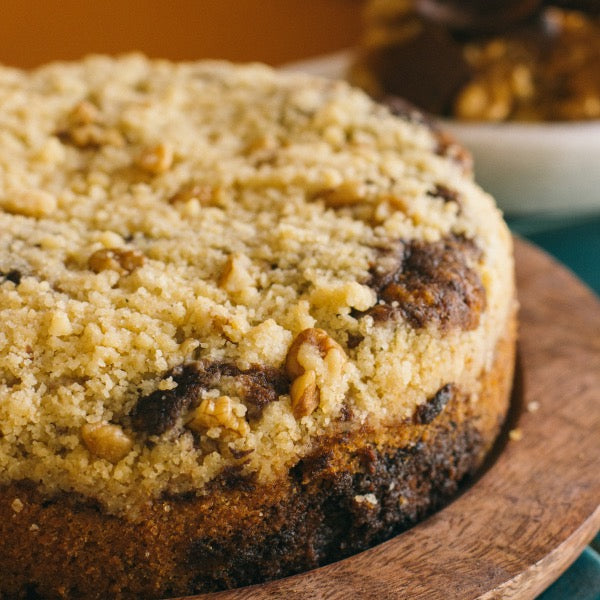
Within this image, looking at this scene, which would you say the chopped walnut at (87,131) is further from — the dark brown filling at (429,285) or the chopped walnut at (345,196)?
the dark brown filling at (429,285)

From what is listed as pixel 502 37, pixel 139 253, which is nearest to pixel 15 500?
pixel 139 253

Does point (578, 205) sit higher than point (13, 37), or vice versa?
point (578, 205)

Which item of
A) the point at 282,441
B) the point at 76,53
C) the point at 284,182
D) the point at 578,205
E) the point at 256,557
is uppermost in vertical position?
the point at 284,182

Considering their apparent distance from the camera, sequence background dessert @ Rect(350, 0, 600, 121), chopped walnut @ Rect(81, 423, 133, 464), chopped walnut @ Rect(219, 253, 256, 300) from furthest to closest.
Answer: background dessert @ Rect(350, 0, 600, 121)
chopped walnut @ Rect(219, 253, 256, 300)
chopped walnut @ Rect(81, 423, 133, 464)

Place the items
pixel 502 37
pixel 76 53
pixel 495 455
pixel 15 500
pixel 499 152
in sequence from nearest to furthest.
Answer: pixel 15 500
pixel 495 455
pixel 499 152
pixel 502 37
pixel 76 53

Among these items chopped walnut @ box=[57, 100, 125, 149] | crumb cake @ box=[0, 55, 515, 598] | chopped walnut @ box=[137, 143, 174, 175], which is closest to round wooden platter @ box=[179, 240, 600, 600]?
crumb cake @ box=[0, 55, 515, 598]

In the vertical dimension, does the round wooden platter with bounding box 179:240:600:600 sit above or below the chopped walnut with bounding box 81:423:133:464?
below

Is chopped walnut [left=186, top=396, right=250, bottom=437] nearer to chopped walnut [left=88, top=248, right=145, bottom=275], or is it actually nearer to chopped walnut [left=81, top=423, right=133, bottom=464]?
chopped walnut [left=81, top=423, right=133, bottom=464]

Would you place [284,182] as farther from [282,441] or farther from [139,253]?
[282,441]
